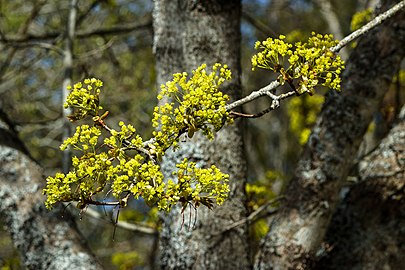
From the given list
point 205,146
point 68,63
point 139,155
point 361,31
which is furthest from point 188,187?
point 68,63

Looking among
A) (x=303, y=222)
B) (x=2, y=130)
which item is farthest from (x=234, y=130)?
(x=2, y=130)

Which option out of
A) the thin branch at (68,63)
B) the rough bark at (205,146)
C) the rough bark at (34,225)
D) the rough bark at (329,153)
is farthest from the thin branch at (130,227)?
the rough bark at (329,153)

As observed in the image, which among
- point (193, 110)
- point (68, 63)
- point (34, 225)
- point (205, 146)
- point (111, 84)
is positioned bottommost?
point (34, 225)

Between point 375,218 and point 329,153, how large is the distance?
0.41 meters

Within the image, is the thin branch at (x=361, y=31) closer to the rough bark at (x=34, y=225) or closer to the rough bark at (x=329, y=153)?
the rough bark at (x=329, y=153)

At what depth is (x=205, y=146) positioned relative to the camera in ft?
7.97

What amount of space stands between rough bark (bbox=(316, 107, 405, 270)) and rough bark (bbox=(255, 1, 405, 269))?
18 cm

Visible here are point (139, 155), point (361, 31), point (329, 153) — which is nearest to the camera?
point (139, 155)

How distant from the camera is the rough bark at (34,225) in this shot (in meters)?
2.42

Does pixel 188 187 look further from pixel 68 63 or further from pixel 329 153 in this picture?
pixel 68 63

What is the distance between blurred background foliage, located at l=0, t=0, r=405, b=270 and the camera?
13.6 ft

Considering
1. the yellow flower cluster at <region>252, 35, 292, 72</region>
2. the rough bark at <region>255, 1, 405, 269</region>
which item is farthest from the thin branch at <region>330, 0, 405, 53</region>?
the rough bark at <region>255, 1, 405, 269</region>

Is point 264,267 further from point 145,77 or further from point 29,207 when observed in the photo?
point 145,77

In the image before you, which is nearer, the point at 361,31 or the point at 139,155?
the point at 139,155
